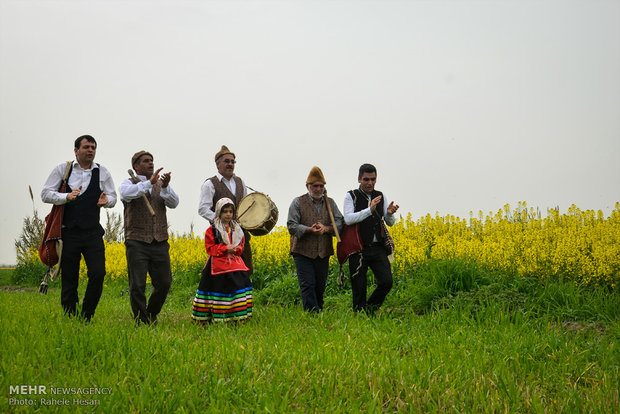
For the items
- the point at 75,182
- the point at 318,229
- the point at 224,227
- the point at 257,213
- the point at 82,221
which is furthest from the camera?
the point at 318,229

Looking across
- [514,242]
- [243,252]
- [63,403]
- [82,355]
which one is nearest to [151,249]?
[243,252]

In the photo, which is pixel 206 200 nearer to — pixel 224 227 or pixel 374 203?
pixel 224 227

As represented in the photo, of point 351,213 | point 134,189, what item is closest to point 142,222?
point 134,189

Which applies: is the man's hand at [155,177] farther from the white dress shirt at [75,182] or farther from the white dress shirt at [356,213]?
the white dress shirt at [356,213]

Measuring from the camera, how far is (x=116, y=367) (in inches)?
147

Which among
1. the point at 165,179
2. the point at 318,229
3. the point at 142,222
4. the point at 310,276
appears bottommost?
the point at 310,276

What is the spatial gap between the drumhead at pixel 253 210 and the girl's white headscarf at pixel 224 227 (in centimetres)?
11

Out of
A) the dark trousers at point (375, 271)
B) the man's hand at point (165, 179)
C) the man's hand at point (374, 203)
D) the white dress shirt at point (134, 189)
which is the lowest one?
the dark trousers at point (375, 271)

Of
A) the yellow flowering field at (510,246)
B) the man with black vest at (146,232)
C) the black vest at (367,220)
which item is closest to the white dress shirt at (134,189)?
the man with black vest at (146,232)

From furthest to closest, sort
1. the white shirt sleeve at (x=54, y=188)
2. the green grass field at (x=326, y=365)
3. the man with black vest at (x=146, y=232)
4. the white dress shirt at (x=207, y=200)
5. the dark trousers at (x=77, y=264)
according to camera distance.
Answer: the white dress shirt at (x=207, y=200) < the man with black vest at (x=146, y=232) < the dark trousers at (x=77, y=264) < the white shirt sleeve at (x=54, y=188) < the green grass field at (x=326, y=365)

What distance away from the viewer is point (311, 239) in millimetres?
6734

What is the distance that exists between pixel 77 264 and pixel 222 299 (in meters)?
1.71

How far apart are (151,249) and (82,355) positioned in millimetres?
2276

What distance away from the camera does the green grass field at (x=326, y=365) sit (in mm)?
3332
